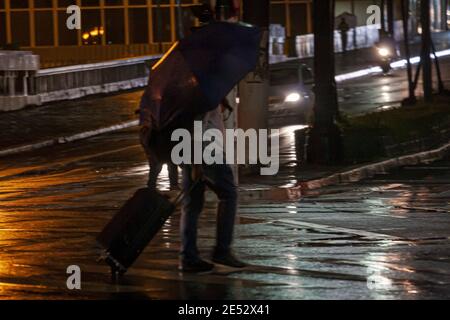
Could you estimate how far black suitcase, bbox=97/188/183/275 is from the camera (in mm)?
9570

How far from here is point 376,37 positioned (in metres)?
59.8

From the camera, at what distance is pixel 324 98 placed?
2022cm

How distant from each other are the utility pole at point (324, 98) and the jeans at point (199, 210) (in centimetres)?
978

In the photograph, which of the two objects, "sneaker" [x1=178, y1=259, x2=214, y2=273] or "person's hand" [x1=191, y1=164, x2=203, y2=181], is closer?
"person's hand" [x1=191, y1=164, x2=203, y2=181]

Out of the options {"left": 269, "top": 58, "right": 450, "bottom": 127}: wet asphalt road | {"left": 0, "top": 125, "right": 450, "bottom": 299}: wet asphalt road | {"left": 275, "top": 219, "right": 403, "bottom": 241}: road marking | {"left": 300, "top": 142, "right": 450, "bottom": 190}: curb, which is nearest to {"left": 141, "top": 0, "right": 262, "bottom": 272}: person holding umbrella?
{"left": 0, "top": 125, "right": 450, "bottom": 299}: wet asphalt road

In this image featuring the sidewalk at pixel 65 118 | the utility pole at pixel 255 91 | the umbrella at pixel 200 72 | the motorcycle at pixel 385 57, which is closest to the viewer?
the umbrella at pixel 200 72

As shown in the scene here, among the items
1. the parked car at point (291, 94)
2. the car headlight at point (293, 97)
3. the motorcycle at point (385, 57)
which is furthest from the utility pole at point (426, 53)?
the motorcycle at point (385, 57)

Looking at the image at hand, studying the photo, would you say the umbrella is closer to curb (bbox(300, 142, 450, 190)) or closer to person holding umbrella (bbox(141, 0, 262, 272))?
person holding umbrella (bbox(141, 0, 262, 272))

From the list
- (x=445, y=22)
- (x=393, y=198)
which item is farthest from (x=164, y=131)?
(x=445, y=22)

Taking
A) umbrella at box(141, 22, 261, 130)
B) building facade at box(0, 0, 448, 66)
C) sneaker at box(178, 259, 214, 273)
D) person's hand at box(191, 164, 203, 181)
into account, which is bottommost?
sneaker at box(178, 259, 214, 273)

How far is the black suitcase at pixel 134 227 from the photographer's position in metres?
9.57

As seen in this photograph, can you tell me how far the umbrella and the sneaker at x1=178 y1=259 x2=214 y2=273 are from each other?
1197 mm

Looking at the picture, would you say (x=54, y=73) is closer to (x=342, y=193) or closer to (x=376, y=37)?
(x=342, y=193)

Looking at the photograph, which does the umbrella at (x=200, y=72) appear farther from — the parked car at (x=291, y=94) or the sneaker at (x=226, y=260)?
the parked car at (x=291, y=94)
